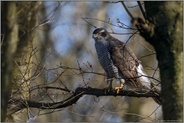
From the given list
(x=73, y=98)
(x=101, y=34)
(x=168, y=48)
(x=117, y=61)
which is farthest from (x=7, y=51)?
(x=101, y=34)

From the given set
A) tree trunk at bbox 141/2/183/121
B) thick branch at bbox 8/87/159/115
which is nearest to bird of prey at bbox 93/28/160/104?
thick branch at bbox 8/87/159/115

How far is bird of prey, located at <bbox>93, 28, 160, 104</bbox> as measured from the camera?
25.4ft

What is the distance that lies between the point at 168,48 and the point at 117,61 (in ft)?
12.2

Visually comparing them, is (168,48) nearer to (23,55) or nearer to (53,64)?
(23,55)

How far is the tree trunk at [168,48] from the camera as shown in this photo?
4.52 metres

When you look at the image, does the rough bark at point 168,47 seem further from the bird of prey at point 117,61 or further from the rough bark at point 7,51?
the bird of prey at point 117,61

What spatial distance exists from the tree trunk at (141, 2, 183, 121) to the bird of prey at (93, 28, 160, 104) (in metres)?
2.49

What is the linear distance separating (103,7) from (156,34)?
15.4 meters

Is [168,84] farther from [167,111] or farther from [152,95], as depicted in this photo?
[152,95]

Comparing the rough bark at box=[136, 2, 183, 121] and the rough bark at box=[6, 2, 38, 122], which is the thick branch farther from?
the rough bark at box=[136, 2, 183, 121]

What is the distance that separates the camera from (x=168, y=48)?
459cm

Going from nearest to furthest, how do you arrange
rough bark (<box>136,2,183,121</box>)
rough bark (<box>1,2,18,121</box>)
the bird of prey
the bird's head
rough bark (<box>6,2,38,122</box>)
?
rough bark (<box>1,2,18,121</box>), rough bark (<box>136,2,183,121</box>), rough bark (<box>6,2,38,122</box>), the bird of prey, the bird's head

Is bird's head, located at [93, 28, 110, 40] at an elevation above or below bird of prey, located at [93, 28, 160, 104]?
above

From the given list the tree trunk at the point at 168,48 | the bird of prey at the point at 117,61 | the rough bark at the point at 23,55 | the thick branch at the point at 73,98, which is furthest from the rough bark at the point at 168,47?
the bird of prey at the point at 117,61
